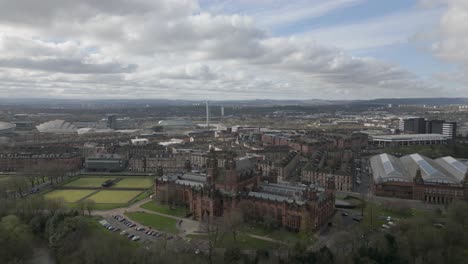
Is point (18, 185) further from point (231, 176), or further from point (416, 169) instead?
point (416, 169)

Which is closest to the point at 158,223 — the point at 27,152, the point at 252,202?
the point at 252,202

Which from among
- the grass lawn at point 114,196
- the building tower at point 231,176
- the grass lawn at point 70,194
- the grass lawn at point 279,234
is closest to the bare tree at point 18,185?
the grass lawn at point 70,194

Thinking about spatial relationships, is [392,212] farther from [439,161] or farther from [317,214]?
[439,161]

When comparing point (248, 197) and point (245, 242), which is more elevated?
point (248, 197)

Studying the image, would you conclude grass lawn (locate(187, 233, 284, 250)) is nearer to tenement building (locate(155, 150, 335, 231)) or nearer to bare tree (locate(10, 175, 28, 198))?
tenement building (locate(155, 150, 335, 231))

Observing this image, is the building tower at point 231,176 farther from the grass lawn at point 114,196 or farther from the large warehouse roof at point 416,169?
the large warehouse roof at point 416,169

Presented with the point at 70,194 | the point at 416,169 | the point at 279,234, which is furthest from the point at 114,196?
the point at 416,169
